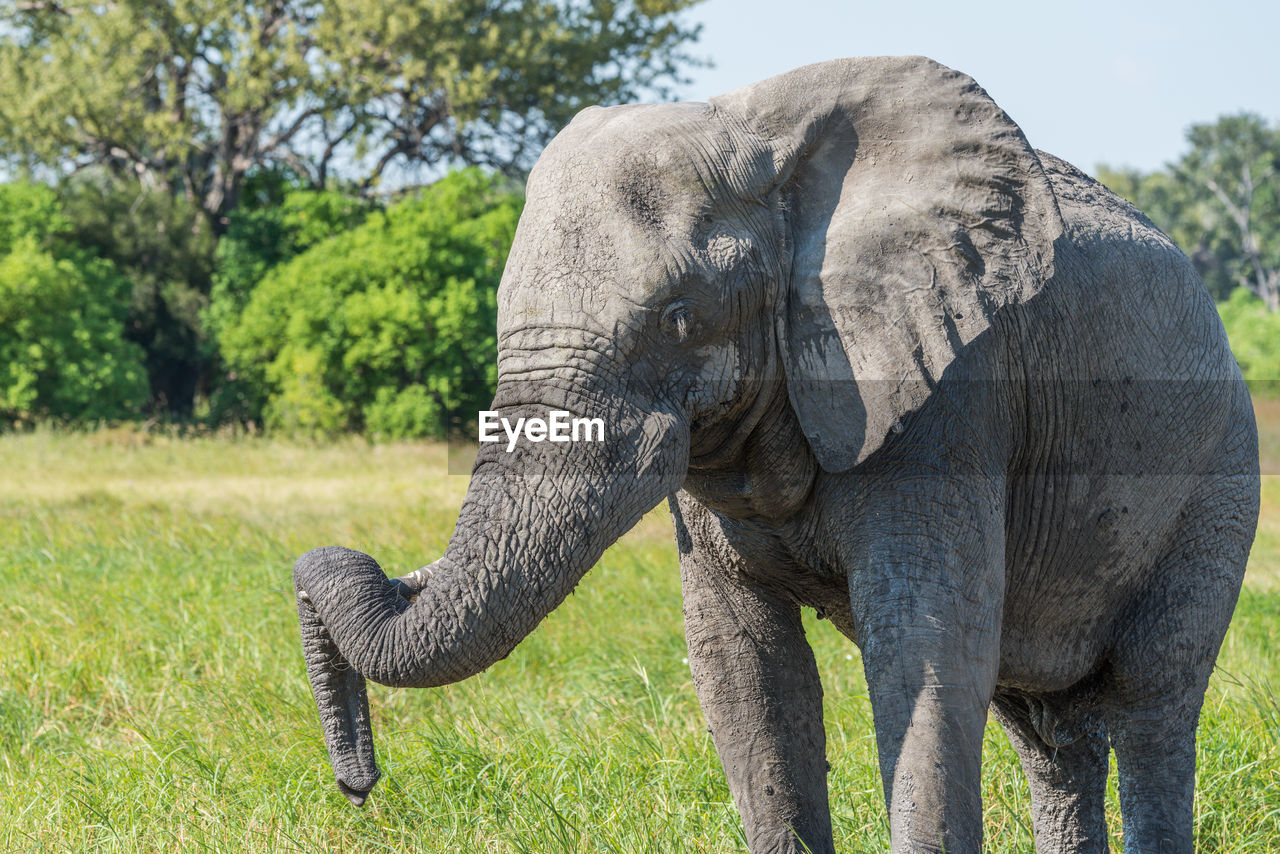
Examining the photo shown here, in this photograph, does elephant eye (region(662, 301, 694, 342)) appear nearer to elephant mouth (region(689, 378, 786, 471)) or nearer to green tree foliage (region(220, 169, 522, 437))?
elephant mouth (region(689, 378, 786, 471))

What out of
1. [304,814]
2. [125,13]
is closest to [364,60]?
[125,13]

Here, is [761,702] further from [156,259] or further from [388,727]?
[156,259]

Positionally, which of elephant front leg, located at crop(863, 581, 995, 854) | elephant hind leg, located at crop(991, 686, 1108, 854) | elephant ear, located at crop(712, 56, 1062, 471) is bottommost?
elephant hind leg, located at crop(991, 686, 1108, 854)

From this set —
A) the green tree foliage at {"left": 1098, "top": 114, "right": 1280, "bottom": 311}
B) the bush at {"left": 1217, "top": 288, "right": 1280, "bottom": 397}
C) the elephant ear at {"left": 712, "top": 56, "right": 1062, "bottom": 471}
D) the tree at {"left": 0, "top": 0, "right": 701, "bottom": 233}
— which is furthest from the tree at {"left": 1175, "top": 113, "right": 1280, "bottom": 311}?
the elephant ear at {"left": 712, "top": 56, "right": 1062, "bottom": 471}

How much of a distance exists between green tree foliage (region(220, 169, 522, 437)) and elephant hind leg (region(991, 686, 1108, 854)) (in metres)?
18.0

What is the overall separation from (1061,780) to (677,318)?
1980mm

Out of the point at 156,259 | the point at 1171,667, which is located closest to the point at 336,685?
the point at 1171,667

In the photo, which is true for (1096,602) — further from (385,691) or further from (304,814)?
(385,691)

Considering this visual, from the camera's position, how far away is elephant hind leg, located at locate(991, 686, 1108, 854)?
3492 millimetres

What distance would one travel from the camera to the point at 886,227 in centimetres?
254

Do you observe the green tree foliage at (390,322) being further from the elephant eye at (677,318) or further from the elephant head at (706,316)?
the elephant eye at (677,318)

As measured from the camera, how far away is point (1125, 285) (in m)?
2.88

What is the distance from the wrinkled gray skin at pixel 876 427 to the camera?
2355 millimetres

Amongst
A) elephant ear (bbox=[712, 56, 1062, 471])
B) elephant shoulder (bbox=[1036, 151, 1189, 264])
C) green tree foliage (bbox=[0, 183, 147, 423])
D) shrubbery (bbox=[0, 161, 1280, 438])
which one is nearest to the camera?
elephant ear (bbox=[712, 56, 1062, 471])
